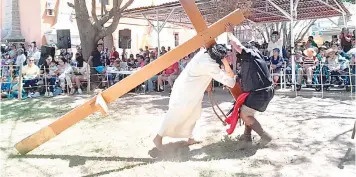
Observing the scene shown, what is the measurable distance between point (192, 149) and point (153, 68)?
137 centimetres

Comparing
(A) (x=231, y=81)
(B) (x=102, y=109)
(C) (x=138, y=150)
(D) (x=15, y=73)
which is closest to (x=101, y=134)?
(C) (x=138, y=150)

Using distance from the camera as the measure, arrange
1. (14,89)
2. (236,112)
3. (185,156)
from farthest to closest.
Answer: (14,89), (236,112), (185,156)

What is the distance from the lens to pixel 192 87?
16.3 feet

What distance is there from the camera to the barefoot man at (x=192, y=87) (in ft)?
15.8

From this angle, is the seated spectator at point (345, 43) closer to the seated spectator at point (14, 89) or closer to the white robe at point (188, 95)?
the white robe at point (188, 95)

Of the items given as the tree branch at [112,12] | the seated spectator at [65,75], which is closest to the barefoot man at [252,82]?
the seated spectator at [65,75]

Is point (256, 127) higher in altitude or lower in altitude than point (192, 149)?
higher

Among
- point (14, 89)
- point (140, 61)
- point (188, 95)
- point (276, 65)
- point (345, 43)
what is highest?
point (345, 43)

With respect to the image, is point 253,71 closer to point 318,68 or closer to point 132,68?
point 318,68

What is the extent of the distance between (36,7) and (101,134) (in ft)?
66.4

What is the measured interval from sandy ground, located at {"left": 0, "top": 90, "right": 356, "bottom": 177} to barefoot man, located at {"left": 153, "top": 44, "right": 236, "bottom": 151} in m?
0.37

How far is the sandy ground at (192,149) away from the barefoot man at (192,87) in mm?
371

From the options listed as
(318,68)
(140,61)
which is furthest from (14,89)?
(318,68)

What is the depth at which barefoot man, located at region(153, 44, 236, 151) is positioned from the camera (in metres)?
4.80
